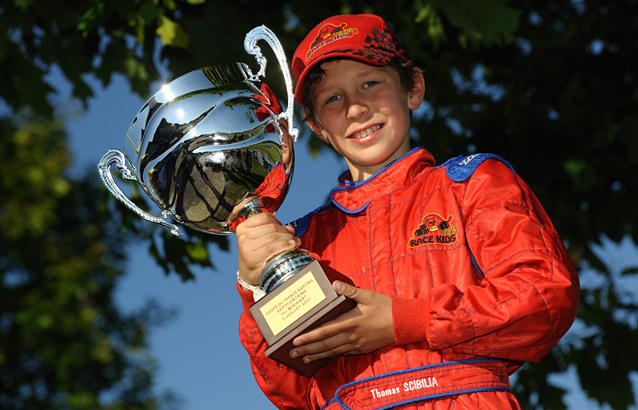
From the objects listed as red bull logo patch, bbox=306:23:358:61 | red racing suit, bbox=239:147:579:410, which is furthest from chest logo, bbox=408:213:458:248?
red bull logo patch, bbox=306:23:358:61

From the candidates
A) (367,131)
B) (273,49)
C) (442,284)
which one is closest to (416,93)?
(367,131)

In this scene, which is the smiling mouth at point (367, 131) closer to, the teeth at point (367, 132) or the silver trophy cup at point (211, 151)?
the teeth at point (367, 132)

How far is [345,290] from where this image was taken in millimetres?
1854

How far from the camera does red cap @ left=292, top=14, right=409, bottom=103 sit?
2.32 m

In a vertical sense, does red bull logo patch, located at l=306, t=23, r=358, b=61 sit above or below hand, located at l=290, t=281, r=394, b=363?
above

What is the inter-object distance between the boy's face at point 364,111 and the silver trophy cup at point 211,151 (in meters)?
0.17

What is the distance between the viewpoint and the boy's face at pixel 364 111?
7.70ft

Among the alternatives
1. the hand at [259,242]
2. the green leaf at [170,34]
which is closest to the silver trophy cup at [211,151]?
the hand at [259,242]

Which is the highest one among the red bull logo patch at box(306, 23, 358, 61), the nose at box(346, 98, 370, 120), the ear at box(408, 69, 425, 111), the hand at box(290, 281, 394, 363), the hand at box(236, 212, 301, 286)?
the red bull logo patch at box(306, 23, 358, 61)

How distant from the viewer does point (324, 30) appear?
2445 mm

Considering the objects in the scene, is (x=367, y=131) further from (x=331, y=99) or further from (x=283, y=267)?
(x=283, y=267)

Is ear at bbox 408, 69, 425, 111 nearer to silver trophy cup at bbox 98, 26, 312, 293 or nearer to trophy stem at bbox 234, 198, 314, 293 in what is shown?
silver trophy cup at bbox 98, 26, 312, 293

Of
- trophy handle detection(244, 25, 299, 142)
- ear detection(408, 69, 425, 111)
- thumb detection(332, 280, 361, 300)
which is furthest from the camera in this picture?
ear detection(408, 69, 425, 111)

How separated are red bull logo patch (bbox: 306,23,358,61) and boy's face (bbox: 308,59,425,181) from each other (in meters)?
0.06
